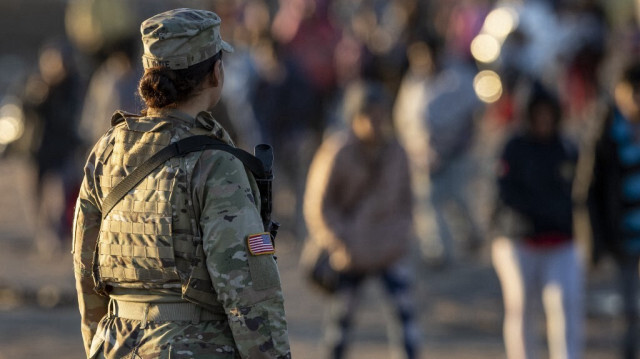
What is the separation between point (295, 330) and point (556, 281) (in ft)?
8.33

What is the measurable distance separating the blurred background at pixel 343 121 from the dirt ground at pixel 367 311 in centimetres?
2

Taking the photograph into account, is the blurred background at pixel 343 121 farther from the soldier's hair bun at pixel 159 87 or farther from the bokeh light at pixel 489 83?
the soldier's hair bun at pixel 159 87

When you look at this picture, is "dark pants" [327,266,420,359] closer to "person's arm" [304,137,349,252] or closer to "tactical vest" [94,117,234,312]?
"person's arm" [304,137,349,252]

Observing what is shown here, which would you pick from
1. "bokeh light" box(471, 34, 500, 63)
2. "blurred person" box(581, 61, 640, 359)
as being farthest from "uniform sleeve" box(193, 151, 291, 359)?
"bokeh light" box(471, 34, 500, 63)

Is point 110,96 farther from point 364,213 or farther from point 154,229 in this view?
point 154,229

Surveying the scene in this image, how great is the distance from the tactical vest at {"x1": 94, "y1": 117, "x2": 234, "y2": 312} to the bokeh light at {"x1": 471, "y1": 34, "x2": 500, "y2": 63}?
1099cm

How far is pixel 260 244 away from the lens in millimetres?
3652

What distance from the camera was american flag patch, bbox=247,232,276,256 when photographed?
143 inches

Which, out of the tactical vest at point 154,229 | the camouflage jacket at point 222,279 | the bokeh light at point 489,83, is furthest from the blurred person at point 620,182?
the bokeh light at point 489,83

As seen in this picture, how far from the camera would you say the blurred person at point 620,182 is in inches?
301

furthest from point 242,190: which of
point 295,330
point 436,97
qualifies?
point 436,97

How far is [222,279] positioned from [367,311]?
6312 millimetres

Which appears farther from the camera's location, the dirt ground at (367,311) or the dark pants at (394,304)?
the dirt ground at (367,311)

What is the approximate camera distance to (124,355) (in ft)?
12.3
